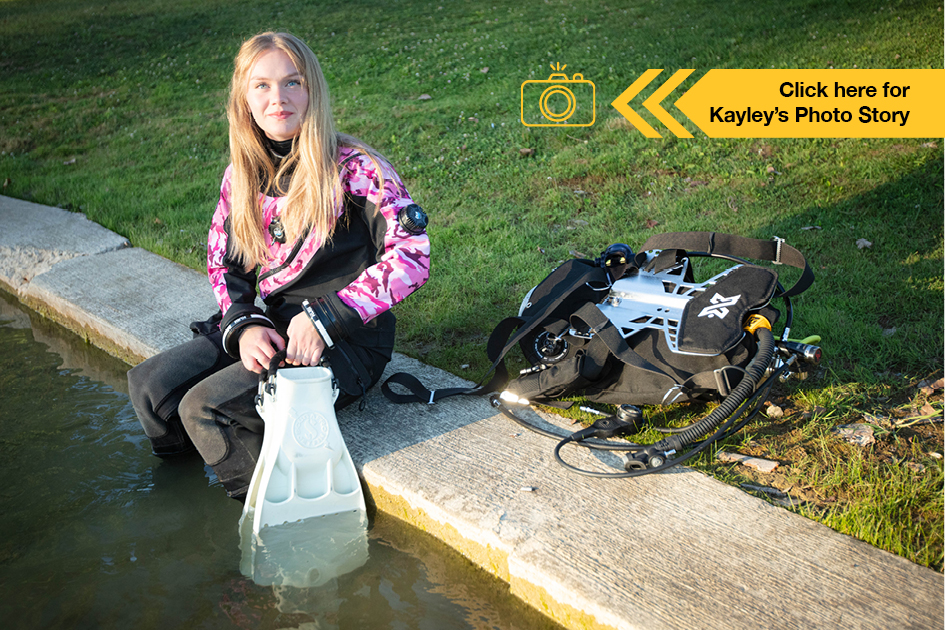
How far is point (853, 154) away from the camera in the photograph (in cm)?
540

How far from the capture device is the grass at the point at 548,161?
3.16m

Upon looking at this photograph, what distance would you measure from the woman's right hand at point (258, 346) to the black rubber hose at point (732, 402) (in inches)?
54.8

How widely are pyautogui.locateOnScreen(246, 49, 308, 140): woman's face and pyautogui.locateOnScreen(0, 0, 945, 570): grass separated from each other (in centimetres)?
131

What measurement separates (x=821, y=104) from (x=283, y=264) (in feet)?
19.0

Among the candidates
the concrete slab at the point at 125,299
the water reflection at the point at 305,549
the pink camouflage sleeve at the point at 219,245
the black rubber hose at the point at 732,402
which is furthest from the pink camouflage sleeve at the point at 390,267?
the concrete slab at the point at 125,299

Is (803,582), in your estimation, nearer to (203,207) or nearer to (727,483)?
(727,483)

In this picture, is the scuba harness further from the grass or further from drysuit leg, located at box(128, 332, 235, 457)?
drysuit leg, located at box(128, 332, 235, 457)

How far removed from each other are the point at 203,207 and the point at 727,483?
4731 mm

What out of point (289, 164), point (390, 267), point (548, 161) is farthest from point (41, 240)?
point (548, 161)

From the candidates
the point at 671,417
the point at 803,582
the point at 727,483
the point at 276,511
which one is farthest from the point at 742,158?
the point at 276,511

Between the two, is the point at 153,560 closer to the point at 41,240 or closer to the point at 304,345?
the point at 304,345

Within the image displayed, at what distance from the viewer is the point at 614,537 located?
2115mm

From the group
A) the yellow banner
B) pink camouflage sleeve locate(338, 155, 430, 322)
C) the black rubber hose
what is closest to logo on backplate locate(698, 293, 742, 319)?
the black rubber hose

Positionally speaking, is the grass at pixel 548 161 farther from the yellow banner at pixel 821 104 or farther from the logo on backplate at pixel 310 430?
the logo on backplate at pixel 310 430
